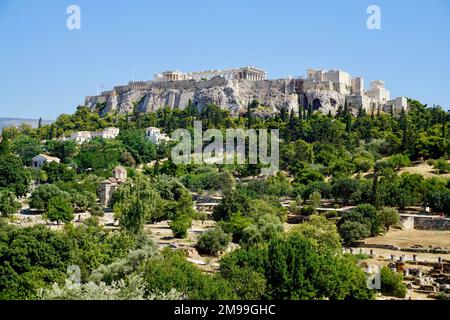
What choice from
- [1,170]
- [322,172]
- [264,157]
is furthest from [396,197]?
[1,170]

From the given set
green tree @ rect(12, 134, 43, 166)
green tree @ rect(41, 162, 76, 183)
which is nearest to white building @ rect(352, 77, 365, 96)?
green tree @ rect(12, 134, 43, 166)

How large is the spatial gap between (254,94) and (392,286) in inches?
2877

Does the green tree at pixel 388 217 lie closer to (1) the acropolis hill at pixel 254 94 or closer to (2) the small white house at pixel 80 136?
(1) the acropolis hill at pixel 254 94

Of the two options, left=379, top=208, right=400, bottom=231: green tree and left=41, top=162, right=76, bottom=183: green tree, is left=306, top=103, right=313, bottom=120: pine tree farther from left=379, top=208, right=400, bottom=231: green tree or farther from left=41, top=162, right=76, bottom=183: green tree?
left=379, top=208, right=400, bottom=231: green tree


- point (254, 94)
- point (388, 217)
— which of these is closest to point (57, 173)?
point (388, 217)

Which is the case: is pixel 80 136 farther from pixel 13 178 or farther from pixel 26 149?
pixel 13 178

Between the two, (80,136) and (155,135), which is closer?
(155,135)

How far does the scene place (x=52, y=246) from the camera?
2423 cm

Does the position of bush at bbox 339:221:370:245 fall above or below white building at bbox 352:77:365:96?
below

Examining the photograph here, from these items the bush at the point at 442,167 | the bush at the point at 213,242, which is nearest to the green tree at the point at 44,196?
the bush at the point at 213,242

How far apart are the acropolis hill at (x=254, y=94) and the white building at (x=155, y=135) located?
14616mm

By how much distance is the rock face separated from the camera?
92.2 m

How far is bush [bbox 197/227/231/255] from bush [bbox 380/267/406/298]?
9.45 meters

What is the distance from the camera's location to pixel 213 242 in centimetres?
3247
